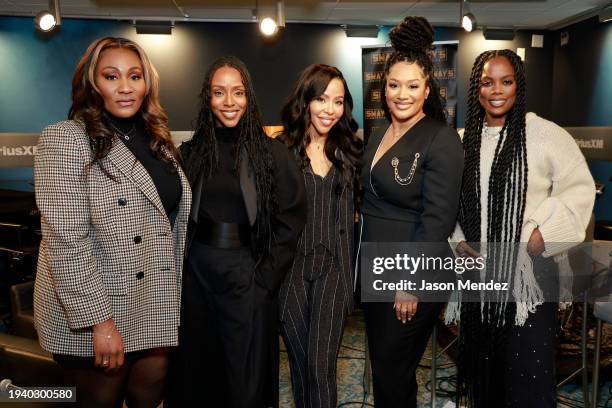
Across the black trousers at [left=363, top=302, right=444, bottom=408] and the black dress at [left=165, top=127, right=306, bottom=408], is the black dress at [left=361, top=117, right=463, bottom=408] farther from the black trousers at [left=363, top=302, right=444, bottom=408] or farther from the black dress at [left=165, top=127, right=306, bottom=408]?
the black dress at [left=165, top=127, right=306, bottom=408]

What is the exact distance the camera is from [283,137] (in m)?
2.23

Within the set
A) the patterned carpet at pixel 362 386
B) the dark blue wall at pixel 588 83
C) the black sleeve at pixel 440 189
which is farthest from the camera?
the dark blue wall at pixel 588 83

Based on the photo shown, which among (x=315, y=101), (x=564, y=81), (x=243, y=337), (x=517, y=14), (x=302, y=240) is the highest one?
(x=517, y=14)

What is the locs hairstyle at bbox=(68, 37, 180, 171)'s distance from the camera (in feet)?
5.40

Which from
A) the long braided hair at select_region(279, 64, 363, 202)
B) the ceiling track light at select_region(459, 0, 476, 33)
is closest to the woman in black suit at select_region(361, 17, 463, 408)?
the long braided hair at select_region(279, 64, 363, 202)

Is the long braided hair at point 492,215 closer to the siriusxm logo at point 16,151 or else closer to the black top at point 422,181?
the black top at point 422,181

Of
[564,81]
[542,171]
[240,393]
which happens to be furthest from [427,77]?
[564,81]

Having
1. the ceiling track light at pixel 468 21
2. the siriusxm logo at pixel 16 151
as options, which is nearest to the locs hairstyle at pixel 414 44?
the siriusxm logo at pixel 16 151

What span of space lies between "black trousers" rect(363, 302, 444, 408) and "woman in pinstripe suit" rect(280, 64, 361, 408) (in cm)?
18

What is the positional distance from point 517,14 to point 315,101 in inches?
221

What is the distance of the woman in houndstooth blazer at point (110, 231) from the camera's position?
1.58m

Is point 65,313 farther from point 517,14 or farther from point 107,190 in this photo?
point 517,14

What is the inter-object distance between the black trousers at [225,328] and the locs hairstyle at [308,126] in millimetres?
525

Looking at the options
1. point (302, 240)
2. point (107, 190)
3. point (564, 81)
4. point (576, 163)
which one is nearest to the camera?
point (107, 190)
